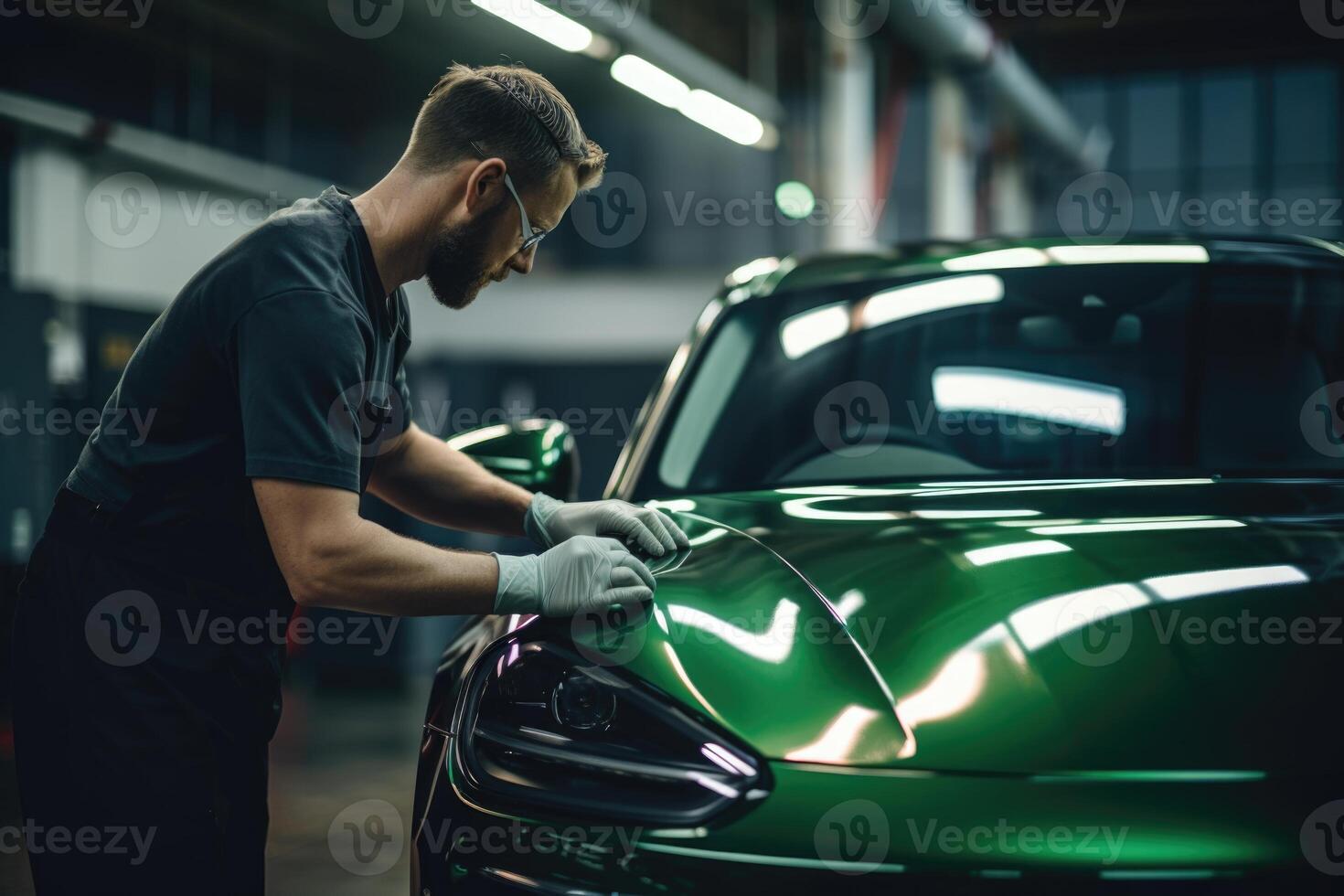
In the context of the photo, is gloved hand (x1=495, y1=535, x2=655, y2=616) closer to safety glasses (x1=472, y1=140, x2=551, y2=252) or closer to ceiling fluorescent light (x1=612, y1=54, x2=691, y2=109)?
safety glasses (x1=472, y1=140, x2=551, y2=252)

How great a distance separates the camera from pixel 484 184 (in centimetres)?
162

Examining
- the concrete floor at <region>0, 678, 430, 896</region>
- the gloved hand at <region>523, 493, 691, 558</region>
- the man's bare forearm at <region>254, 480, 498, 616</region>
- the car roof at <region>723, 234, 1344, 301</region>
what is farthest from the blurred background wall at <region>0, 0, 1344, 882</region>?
the man's bare forearm at <region>254, 480, 498, 616</region>

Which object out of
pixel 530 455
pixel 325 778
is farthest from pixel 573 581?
pixel 325 778

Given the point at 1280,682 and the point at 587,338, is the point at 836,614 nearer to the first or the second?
the point at 1280,682

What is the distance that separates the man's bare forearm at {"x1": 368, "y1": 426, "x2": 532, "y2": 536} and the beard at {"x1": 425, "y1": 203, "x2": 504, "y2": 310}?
430 millimetres

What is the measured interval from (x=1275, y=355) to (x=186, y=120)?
11117mm

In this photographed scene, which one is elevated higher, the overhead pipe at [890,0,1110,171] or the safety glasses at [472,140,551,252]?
the overhead pipe at [890,0,1110,171]

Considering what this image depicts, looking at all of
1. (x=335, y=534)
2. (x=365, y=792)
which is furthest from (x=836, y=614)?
(x=365, y=792)

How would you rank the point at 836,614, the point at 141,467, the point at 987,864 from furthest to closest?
the point at 141,467 < the point at 836,614 < the point at 987,864

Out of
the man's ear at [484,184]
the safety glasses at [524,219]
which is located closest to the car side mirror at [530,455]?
the safety glasses at [524,219]

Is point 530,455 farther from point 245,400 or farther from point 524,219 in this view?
point 245,400

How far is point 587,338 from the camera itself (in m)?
15.2

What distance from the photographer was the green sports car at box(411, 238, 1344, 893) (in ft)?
3.65

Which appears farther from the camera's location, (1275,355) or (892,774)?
(1275,355)
